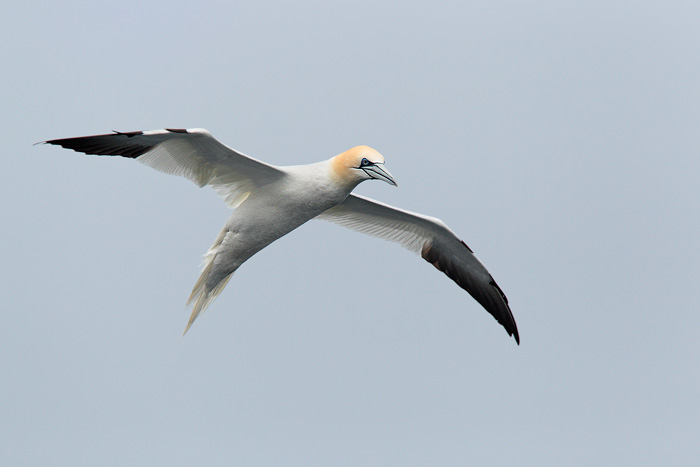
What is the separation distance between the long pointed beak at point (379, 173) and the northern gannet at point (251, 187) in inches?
0.5

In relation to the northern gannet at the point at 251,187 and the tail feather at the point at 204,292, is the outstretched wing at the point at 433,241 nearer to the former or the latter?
the northern gannet at the point at 251,187

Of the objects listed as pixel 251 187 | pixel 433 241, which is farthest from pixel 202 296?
pixel 433 241

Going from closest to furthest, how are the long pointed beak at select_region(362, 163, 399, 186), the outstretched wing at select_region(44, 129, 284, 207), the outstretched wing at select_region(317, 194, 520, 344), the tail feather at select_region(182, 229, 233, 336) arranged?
the outstretched wing at select_region(44, 129, 284, 207)
the long pointed beak at select_region(362, 163, 399, 186)
the tail feather at select_region(182, 229, 233, 336)
the outstretched wing at select_region(317, 194, 520, 344)

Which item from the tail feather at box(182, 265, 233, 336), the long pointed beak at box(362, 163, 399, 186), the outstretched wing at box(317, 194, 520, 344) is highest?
the long pointed beak at box(362, 163, 399, 186)

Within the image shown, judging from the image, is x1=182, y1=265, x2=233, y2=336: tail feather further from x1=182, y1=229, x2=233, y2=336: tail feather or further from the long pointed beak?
the long pointed beak

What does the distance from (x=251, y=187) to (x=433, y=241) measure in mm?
3467

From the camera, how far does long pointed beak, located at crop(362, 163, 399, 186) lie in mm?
10266

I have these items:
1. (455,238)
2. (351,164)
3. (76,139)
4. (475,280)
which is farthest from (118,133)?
(475,280)

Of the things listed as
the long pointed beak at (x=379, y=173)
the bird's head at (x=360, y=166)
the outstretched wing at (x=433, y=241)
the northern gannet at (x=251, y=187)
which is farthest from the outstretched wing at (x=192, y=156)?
the outstretched wing at (x=433, y=241)

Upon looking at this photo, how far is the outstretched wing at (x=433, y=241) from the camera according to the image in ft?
42.1

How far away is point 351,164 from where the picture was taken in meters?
10.5

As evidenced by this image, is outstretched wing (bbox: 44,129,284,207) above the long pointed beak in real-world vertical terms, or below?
below

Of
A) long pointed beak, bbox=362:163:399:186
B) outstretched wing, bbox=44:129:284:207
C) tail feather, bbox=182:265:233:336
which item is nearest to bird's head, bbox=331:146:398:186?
long pointed beak, bbox=362:163:399:186

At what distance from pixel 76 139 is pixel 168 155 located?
123cm
